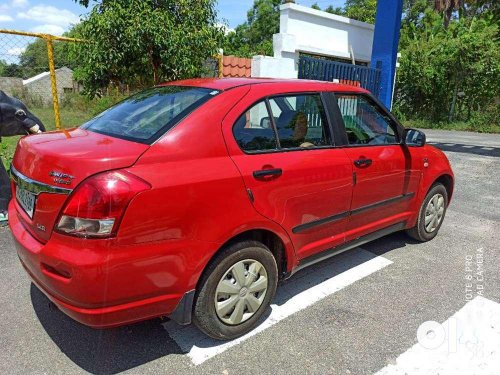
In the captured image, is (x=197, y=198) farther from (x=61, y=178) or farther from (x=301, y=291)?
(x=301, y=291)

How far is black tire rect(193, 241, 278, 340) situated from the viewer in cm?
242

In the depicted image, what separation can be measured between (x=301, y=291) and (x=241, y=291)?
902 millimetres

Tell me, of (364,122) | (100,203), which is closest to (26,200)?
(100,203)

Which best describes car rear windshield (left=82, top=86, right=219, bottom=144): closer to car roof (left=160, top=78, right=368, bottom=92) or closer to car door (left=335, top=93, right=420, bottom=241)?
car roof (left=160, top=78, right=368, bottom=92)

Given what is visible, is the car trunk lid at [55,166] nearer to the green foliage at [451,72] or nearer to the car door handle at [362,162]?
the car door handle at [362,162]

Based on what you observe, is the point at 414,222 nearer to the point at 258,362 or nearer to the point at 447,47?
the point at 258,362

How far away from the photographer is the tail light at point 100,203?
1.98m

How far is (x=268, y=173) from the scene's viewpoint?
2.59 meters

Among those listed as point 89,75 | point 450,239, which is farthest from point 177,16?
point 450,239

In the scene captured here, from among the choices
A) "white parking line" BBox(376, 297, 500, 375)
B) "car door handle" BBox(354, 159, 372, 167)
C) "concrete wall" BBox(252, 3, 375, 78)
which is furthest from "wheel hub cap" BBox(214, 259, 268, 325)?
"concrete wall" BBox(252, 3, 375, 78)

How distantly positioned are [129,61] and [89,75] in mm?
706

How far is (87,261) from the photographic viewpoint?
1988 millimetres

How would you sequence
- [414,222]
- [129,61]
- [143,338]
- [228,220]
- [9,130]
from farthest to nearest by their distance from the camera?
1. [129,61]
2. [9,130]
3. [414,222]
4. [143,338]
5. [228,220]

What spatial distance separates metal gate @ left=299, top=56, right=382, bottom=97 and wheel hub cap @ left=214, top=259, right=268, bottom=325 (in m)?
5.93
